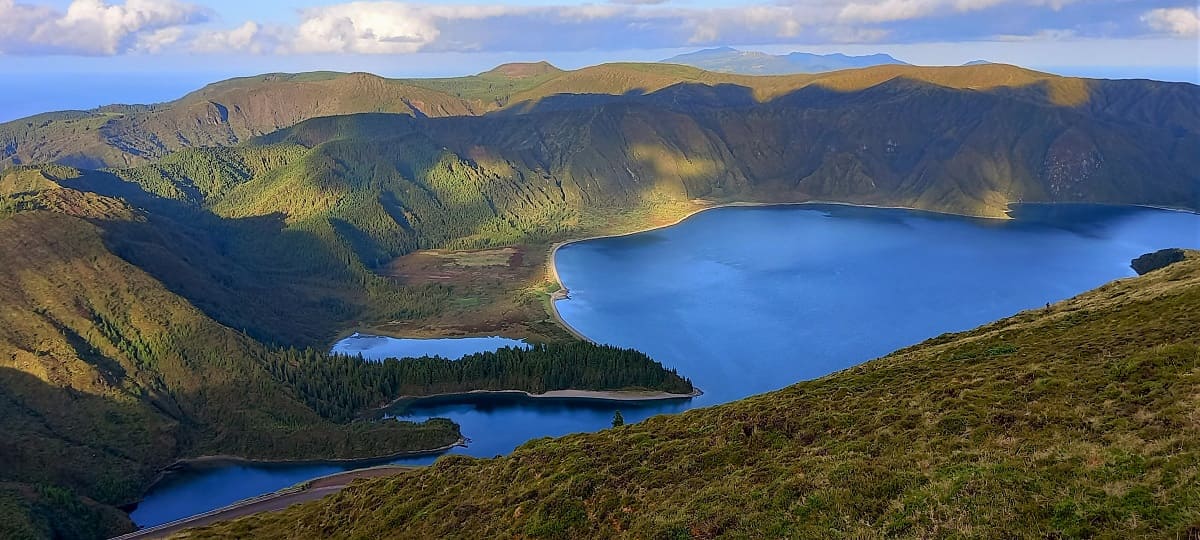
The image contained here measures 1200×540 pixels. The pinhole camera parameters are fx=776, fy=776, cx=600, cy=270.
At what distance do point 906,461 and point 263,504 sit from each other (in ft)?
259

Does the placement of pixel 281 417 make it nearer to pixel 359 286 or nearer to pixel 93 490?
pixel 93 490

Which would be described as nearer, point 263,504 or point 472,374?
point 263,504

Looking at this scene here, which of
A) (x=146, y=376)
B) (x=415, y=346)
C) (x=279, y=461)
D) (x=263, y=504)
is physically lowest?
(x=279, y=461)

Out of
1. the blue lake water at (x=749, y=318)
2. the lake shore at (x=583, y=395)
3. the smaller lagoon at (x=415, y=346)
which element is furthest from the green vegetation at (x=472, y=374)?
the smaller lagoon at (x=415, y=346)

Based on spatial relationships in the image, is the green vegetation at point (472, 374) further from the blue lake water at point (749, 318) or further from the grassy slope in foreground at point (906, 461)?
the grassy slope in foreground at point (906, 461)

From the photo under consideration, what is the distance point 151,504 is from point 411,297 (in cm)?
9157

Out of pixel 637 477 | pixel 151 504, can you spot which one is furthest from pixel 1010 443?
A: pixel 151 504

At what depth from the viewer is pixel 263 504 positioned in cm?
8612

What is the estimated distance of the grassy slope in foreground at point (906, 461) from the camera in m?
21.4

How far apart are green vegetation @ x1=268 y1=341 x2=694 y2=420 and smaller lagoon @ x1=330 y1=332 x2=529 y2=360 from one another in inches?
470

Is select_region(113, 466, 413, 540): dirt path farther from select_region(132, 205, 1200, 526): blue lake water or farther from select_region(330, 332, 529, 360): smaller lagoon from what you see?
select_region(330, 332, 529, 360): smaller lagoon

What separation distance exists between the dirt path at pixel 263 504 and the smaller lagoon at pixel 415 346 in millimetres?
50159

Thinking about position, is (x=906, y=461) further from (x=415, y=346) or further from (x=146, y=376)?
(x=415, y=346)

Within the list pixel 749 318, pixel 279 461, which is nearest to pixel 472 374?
pixel 279 461
